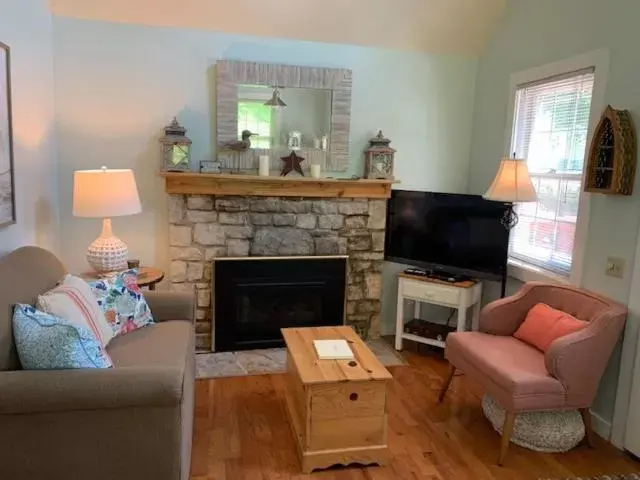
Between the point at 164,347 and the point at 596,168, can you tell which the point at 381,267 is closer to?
the point at 596,168

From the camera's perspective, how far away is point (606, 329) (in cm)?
259

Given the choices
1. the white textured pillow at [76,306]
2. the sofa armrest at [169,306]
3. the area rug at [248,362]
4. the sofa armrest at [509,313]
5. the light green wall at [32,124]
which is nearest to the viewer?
the white textured pillow at [76,306]

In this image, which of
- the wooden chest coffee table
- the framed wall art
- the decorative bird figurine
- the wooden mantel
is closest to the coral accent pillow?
the wooden chest coffee table

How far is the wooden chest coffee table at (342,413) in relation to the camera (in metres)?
2.43

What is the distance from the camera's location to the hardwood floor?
2.49 m

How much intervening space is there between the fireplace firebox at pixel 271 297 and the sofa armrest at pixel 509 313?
1284 millimetres

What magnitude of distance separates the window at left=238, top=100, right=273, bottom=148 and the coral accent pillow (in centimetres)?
220

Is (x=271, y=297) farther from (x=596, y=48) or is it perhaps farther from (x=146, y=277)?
(x=596, y=48)

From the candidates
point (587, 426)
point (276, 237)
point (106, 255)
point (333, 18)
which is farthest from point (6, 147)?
point (587, 426)

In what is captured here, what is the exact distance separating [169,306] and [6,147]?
1.21 meters

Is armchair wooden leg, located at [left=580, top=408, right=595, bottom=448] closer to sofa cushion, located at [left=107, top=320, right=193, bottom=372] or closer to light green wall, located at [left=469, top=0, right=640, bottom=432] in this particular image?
light green wall, located at [left=469, top=0, right=640, bottom=432]

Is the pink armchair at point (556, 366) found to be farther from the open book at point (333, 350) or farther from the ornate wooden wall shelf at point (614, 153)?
the open book at point (333, 350)

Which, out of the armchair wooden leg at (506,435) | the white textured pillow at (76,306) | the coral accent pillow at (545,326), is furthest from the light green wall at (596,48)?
the white textured pillow at (76,306)

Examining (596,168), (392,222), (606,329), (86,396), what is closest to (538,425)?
(606,329)
